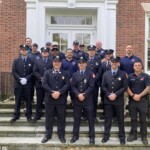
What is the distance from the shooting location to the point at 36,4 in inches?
453

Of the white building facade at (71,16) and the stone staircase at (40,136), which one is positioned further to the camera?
the white building facade at (71,16)

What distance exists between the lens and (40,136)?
812 centimetres

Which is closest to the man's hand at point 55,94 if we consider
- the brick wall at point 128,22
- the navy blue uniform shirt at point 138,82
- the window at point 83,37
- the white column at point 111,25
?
the navy blue uniform shirt at point 138,82

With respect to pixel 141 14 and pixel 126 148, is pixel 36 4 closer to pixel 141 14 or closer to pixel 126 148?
pixel 141 14

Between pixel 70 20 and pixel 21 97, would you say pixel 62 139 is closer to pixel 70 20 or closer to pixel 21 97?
pixel 21 97

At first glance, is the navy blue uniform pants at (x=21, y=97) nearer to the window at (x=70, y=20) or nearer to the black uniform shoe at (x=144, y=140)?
the black uniform shoe at (x=144, y=140)

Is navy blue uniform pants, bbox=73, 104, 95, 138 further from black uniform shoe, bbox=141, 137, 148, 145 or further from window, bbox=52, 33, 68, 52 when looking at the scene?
window, bbox=52, 33, 68, 52

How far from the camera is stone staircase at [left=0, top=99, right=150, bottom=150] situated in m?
7.48

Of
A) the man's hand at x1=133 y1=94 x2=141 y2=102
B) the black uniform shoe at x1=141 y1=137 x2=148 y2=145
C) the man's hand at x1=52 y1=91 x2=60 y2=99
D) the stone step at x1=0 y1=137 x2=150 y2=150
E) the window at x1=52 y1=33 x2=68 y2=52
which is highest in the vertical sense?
the window at x1=52 y1=33 x2=68 y2=52

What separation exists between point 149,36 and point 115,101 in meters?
5.08

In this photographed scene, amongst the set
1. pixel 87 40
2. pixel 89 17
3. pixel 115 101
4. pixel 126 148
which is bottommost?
pixel 126 148

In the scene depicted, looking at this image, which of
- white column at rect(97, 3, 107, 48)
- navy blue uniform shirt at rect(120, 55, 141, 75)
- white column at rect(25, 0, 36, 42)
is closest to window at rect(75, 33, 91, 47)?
white column at rect(97, 3, 107, 48)

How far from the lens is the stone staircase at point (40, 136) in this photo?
295 inches

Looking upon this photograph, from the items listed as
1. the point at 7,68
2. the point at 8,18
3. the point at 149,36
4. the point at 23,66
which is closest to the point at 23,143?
the point at 23,66
